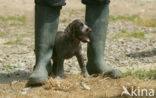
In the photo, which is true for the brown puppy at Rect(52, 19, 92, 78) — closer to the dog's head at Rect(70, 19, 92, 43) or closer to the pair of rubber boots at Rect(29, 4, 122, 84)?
the dog's head at Rect(70, 19, 92, 43)

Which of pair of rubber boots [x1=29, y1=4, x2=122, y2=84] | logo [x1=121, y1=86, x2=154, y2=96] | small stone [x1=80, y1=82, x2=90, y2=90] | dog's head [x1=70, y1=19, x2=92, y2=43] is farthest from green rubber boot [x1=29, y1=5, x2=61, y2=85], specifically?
logo [x1=121, y1=86, x2=154, y2=96]

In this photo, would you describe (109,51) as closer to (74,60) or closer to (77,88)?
(74,60)

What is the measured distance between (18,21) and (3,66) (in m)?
5.53

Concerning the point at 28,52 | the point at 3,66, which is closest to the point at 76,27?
the point at 3,66

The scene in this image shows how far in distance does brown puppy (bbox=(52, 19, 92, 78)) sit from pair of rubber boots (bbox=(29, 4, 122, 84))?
0.10m

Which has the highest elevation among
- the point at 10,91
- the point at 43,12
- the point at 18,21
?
the point at 43,12

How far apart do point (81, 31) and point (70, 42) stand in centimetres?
22

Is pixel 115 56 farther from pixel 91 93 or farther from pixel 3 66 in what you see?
pixel 91 93

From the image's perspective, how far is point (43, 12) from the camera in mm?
4668

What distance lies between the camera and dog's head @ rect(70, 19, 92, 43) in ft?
15.4

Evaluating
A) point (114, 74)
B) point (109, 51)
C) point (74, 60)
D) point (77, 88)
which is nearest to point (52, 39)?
point (77, 88)

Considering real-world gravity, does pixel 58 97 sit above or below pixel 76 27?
below

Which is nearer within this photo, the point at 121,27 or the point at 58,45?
the point at 58,45

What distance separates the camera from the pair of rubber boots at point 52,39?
467 cm
